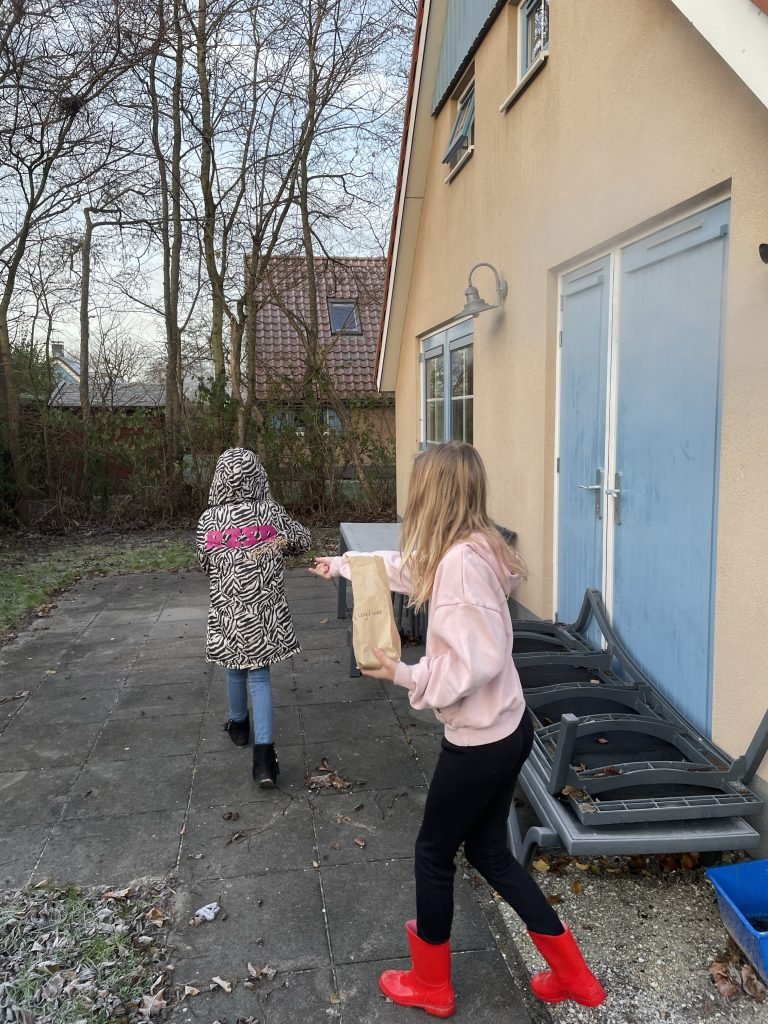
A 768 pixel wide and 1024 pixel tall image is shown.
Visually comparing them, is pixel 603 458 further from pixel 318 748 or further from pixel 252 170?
pixel 252 170

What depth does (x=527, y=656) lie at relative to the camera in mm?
3904

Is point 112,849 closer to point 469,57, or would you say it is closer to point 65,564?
point 469,57

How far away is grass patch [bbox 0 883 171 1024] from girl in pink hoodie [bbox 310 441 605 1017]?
86 centimetres

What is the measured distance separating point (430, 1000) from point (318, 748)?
206cm

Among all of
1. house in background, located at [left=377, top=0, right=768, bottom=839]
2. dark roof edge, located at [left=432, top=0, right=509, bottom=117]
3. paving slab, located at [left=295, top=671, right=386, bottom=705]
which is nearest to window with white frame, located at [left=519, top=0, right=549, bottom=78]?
house in background, located at [left=377, top=0, right=768, bottom=839]

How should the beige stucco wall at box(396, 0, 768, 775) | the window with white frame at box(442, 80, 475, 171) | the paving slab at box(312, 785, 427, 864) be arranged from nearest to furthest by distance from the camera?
the beige stucco wall at box(396, 0, 768, 775)
the paving slab at box(312, 785, 427, 864)
the window with white frame at box(442, 80, 475, 171)

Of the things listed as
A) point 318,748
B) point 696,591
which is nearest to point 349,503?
point 318,748

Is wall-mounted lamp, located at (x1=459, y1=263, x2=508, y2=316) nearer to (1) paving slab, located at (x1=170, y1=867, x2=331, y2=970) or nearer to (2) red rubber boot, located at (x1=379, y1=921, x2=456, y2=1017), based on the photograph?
(1) paving slab, located at (x1=170, y1=867, x2=331, y2=970)

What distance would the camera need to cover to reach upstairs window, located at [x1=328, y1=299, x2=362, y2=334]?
19000 millimetres

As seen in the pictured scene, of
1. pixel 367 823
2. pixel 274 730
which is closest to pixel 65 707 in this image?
pixel 274 730

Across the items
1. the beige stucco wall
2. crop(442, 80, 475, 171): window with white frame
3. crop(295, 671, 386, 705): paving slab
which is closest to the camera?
the beige stucco wall

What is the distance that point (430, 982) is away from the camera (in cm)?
230

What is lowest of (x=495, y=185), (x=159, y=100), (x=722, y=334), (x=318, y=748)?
(x=318, y=748)

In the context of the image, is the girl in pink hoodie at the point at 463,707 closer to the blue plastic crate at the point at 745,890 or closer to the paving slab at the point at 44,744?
the blue plastic crate at the point at 745,890
